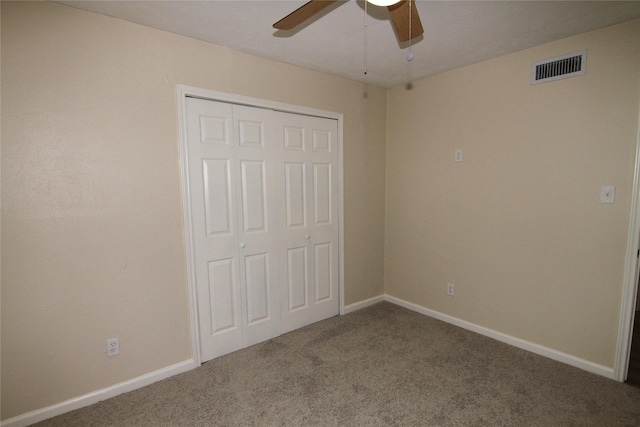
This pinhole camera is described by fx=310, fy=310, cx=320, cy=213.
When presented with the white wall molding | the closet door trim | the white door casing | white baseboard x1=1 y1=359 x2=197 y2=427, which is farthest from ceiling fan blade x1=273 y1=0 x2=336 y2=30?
white baseboard x1=1 y1=359 x2=197 y2=427

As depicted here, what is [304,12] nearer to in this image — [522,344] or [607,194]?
[607,194]

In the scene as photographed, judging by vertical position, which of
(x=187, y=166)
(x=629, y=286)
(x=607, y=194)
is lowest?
(x=629, y=286)

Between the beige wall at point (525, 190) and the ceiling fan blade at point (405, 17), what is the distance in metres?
1.41

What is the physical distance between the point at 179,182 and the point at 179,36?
1.03 metres

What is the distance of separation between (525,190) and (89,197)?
10.5 ft

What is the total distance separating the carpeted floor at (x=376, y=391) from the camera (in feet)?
6.15

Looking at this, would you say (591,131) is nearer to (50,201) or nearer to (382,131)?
(382,131)

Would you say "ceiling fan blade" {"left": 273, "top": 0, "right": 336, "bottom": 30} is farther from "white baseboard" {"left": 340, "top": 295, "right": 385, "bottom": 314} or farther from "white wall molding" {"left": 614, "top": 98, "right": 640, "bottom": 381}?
"white baseboard" {"left": 340, "top": 295, "right": 385, "bottom": 314}

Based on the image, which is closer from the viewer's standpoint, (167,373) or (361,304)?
(167,373)

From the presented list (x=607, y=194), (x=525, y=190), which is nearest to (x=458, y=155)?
(x=525, y=190)

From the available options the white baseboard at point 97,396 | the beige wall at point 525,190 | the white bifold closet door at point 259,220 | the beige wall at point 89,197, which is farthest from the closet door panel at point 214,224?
the beige wall at point 525,190

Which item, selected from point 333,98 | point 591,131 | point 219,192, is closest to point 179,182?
point 219,192

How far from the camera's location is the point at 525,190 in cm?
254

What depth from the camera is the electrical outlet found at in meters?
2.07
